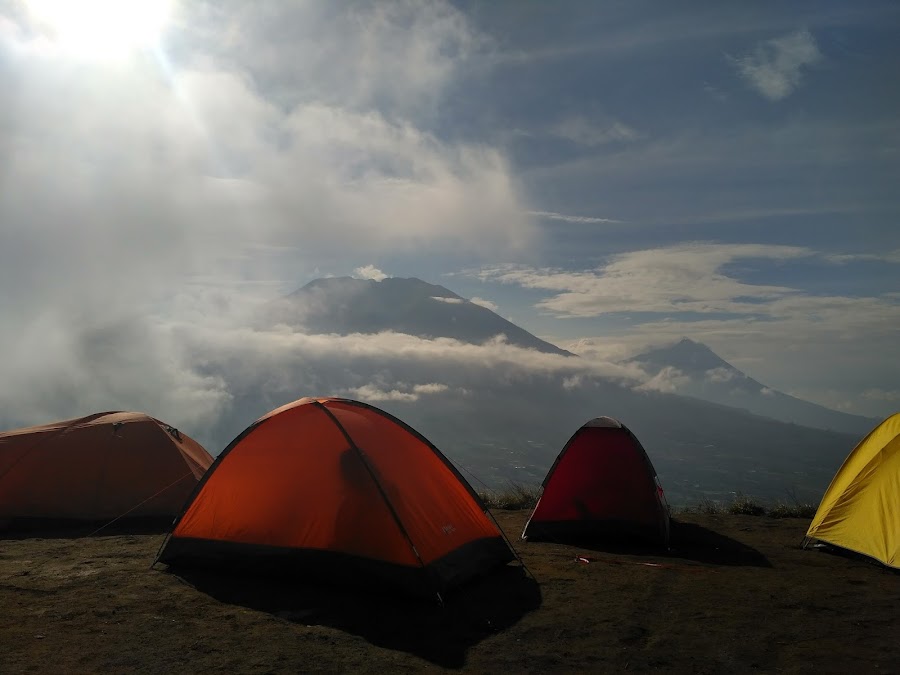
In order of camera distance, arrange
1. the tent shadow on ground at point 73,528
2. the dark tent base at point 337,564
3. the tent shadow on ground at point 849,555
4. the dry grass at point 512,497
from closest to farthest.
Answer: the dark tent base at point 337,564 < the tent shadow on ground at point 849,555 < the tent shadow on ground at point 73,528 < the dry grass at point 512,497

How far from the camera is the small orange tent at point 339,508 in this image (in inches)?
295

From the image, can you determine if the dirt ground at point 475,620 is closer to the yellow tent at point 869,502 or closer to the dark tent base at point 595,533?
the yellow tent at point 869,502

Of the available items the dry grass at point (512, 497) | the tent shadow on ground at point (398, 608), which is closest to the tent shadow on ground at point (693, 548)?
the tent shadow on ground at point (398, 608)

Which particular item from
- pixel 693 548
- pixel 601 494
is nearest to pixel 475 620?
pixel 601 494

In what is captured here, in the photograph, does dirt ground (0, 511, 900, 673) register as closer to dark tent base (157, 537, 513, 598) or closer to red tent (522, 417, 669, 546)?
dark tent base (157, 537, 513, 598)

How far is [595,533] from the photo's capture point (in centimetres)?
1048

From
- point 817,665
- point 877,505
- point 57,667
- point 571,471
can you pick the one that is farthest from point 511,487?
point 57,667

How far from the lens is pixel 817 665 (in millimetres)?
5547

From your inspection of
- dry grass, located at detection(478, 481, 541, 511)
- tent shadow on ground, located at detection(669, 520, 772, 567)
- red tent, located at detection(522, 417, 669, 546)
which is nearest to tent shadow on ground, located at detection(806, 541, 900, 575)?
tent shadow on ground, located at detection(669, 520, 772, 567)

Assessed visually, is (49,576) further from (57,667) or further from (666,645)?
(666,645)

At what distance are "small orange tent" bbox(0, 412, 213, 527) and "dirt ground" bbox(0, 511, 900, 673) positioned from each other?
164cm

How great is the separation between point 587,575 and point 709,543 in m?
3.34

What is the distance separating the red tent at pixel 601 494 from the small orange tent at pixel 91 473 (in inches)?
267

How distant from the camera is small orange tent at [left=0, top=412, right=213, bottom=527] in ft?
35.8
